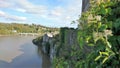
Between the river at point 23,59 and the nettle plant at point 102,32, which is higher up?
the nettle plant at point 102,32

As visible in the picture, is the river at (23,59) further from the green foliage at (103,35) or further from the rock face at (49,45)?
the green foliage at (103,35)

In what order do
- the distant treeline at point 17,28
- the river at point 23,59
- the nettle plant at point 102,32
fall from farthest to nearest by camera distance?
the distant treeline at point 17,28, the river at point 23,59, the nettle plant at point 102,32

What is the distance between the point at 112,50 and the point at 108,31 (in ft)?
0.58

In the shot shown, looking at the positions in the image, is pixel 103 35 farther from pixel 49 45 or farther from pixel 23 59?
pixel 23 59

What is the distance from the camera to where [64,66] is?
13.8 ft

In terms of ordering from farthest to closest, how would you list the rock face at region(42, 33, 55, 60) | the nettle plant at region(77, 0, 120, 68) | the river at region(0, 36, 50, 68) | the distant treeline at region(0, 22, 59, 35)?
the distant treeline at region(0, 22, 59, 35)
the river at region(0, 36, 50, 68)
the rock face at region(42, 33, 55, 60)
the nettle plant at region(77, 0, 120, 68)

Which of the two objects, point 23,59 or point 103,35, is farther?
point 23,59

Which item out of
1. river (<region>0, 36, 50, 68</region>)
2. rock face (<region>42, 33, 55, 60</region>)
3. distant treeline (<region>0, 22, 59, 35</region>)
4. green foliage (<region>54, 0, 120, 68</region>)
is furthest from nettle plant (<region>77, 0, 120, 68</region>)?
distant treeline (<region>0, 22, 59, 35</region>)

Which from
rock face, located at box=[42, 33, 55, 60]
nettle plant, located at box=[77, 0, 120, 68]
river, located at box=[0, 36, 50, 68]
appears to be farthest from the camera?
river, located at box=[0, 36, 50, 68]

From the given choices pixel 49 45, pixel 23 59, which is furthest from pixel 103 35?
pixel 23 59

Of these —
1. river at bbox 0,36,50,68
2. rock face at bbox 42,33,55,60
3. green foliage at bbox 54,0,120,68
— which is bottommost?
river at bbox 0,36,50,68

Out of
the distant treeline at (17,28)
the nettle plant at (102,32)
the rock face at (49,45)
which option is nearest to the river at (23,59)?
the rock face at (49,45)

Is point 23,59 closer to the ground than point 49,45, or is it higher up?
closer to the ground

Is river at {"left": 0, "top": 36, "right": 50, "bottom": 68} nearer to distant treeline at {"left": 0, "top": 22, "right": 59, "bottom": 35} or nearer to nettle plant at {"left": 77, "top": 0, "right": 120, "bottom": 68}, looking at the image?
nettle plant at {"left": 77, "top": 0, "right": 120, "bottom": 68}
